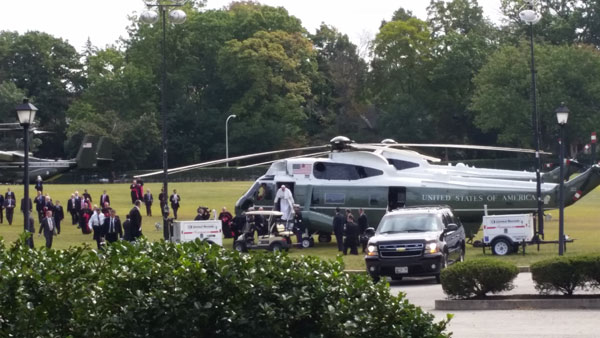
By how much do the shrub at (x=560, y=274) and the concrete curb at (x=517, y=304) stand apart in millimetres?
339

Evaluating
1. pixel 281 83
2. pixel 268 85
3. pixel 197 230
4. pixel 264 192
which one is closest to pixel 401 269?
pixel 197 230

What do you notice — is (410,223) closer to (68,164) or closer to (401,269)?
(401,269)

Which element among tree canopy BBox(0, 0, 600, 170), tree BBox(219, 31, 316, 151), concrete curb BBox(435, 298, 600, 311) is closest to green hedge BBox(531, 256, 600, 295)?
concrete curb BBox(435, 298, 600, 311)

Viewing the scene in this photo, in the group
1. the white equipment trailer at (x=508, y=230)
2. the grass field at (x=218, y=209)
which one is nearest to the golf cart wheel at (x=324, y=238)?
the grass field at (x=218, y=209)

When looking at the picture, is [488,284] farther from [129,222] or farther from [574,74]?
[574,74]

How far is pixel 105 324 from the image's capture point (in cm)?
861

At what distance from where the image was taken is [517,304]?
18.0 metres

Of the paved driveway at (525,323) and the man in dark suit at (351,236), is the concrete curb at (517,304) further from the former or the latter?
the man in dark suit at (351,236)

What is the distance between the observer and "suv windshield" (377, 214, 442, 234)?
955 inches

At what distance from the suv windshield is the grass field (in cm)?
246

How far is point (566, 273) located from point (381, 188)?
52.0 ft

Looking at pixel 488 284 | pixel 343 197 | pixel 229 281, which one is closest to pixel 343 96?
pixel 343 197

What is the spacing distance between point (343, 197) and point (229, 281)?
83.9ft

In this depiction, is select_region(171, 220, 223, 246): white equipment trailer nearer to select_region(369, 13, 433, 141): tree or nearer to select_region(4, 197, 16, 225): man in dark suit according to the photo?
select_region(4, 197, 16, 225): man in dark suit
